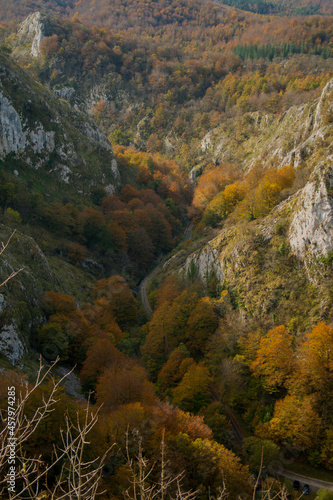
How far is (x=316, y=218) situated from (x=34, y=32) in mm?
149977

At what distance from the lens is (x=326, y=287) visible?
34438 millimetres

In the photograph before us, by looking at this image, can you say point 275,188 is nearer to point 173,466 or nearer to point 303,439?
point 303,439

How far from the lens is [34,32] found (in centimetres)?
13575

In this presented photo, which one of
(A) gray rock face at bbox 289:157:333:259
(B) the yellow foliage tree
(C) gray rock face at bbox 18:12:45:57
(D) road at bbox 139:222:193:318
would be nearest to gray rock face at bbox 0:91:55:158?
(D) road at bbox 139:222:193:318

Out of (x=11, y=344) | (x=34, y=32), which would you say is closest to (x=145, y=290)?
(x=11, y=344)

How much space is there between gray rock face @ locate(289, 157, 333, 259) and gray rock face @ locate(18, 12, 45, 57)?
138 metres

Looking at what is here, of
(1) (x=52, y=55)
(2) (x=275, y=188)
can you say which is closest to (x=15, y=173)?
(2) (x=275, y=188)

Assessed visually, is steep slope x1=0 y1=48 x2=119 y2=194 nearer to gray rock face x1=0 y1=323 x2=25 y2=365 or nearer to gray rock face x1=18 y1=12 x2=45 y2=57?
gray rock face x1=0 y1=323 x2=25 y2=365

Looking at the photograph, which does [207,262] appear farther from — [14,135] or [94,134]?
[94,134]

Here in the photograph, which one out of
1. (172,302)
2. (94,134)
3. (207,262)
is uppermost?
(94,134)

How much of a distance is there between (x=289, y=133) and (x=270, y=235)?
39.1 meters

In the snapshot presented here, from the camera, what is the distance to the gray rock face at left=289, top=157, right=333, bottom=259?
36.3 m

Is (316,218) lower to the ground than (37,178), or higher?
higher

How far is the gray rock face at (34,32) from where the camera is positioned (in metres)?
132
